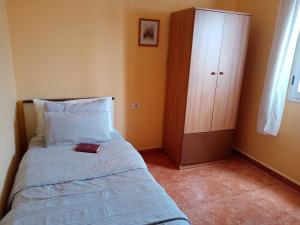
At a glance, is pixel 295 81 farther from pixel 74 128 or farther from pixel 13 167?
pixel 13 167

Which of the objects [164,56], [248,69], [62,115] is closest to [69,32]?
[62,115]

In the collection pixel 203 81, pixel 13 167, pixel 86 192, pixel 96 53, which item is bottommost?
pixel 13 167

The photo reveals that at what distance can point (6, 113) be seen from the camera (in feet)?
6.53

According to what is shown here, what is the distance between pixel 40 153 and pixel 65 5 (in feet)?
5.10

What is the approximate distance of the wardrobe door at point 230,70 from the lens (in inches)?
103

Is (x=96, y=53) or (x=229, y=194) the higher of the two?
(x=96, y=53)

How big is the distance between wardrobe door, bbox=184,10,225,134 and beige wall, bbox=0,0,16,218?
1819 millimetres

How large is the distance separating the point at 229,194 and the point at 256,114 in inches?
45.4

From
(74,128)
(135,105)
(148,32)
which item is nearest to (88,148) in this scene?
(74,128)

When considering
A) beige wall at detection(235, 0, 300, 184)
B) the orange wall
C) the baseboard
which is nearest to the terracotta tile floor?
the baseboard

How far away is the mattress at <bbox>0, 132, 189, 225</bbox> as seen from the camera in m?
1.29

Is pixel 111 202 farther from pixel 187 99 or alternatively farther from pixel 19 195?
pixel 187 99

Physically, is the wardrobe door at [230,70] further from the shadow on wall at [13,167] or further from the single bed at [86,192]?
the shadow on wall at [13,167]

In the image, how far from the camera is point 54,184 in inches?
64.0
